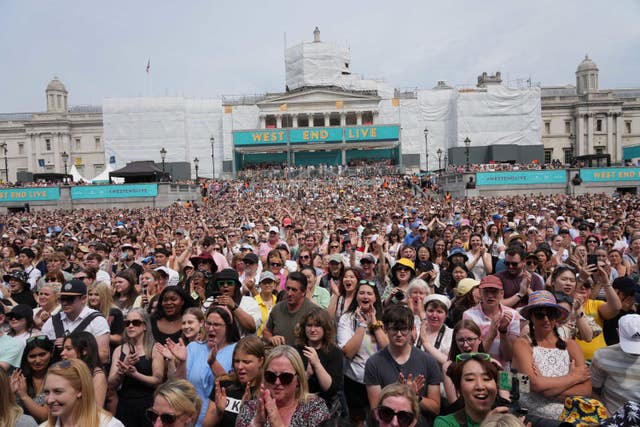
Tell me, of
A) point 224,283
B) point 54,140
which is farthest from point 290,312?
point 54,140

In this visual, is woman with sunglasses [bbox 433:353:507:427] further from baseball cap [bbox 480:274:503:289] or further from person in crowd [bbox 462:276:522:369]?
baseball cap [bbox 480:274:503:289]

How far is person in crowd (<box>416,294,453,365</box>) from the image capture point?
16.1 ft

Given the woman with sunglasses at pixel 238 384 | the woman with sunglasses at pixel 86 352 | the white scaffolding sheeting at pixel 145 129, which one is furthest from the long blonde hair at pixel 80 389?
the white scaffolding sheeting at pixel 145 129

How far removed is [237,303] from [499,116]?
6503 centimetres

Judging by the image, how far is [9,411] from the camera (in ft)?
12.2

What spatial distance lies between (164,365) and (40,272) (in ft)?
22.0

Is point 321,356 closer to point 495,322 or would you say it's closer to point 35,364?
point 495,322

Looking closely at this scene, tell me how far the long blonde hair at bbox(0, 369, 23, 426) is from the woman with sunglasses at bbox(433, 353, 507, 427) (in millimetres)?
3063

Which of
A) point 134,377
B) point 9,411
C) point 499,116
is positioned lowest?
point 134,377

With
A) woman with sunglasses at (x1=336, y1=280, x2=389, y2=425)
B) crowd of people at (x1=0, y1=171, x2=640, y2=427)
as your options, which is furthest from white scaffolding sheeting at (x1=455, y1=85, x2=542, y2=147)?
woman with sunglasses at (x1=336, y1=280, x2=389, y2=425)

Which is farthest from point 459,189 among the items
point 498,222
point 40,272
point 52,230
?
point 40,272

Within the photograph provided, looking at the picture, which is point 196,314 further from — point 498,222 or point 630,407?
point 498,222

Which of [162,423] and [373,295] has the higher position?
[373,295]

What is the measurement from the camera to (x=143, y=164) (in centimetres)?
4253
